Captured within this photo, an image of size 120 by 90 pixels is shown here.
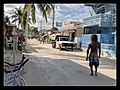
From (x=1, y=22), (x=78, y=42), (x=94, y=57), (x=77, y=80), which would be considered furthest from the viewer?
(x=78, y=42)

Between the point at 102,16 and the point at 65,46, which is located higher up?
the point at 102,16

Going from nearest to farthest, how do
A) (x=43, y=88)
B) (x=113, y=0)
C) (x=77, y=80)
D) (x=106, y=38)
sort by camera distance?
1. (x=113, y=0)
2. (x=43, y=88)
3. (x=77, y=80)
4. (x=106, y=38)

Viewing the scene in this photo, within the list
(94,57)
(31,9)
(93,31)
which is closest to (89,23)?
(93,31)

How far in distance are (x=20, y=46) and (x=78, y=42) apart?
10.6 meters

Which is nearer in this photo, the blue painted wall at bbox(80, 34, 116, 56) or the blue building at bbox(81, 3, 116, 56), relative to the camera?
the blue painted wall at bbox(80, 34, 116, 56)

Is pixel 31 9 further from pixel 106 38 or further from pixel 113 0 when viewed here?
pixel 113 0

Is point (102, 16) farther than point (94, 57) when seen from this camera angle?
Yes

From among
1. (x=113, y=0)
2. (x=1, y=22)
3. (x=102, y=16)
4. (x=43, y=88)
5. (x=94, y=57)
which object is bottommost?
(x=43, y=88)

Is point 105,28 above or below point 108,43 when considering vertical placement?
above

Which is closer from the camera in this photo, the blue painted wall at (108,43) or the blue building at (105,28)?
the blue painted wall at (108,43)

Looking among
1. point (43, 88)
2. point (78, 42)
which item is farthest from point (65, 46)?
point (43, 88)

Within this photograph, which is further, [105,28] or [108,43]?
[105,28]

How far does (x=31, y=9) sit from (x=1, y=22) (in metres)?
19.1

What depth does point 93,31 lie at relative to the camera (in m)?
35.2
